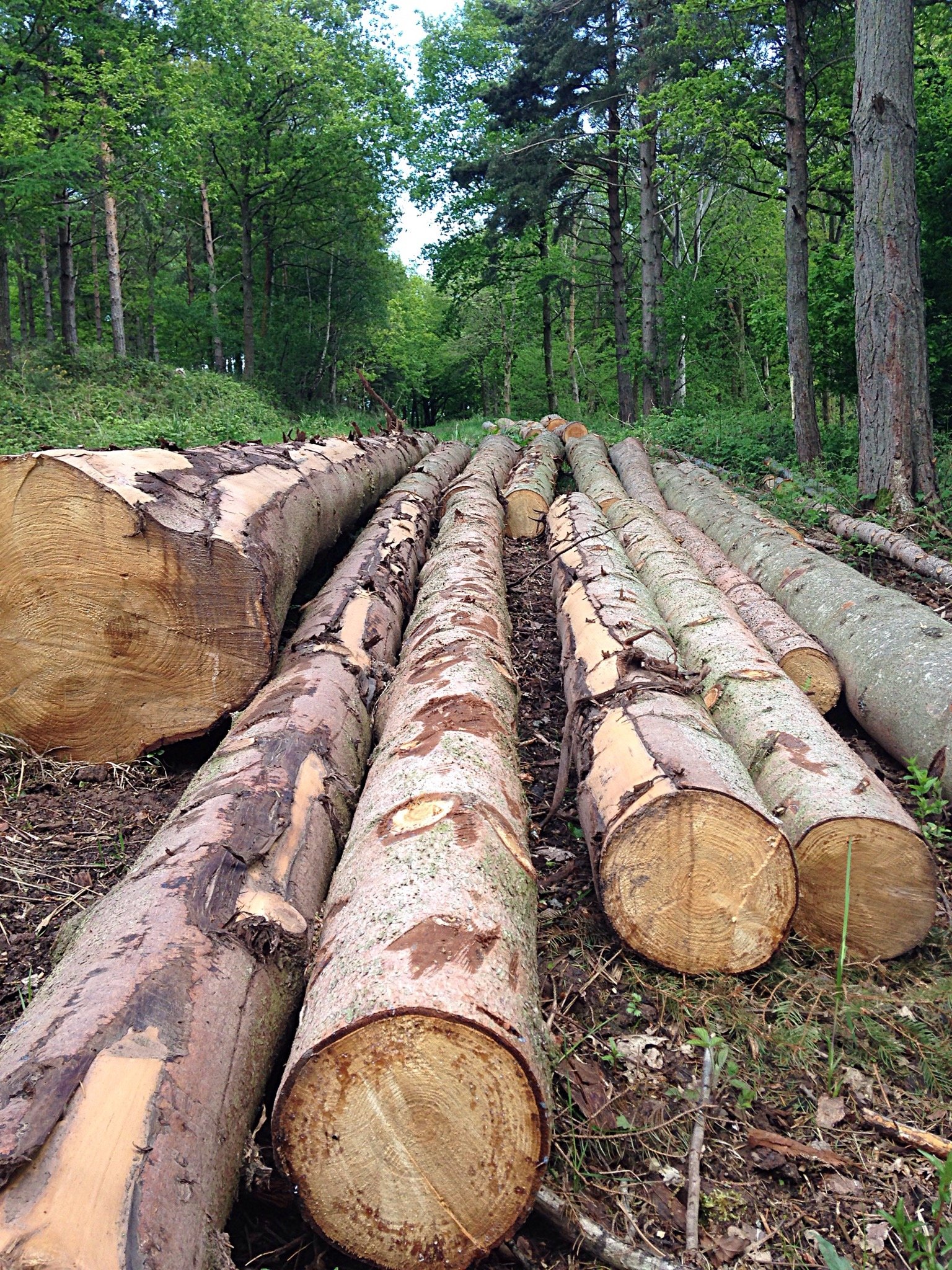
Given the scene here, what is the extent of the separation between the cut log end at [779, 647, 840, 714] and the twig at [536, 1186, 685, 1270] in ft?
9.93

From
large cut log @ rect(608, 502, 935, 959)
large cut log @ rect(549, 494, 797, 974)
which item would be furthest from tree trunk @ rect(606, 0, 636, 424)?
large cut log @ rect(549, 494, 797, 974)

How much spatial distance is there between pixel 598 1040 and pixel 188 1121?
125cm

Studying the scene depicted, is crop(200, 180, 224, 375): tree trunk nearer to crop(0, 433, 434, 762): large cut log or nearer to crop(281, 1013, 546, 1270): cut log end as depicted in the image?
crop(0, 433, 434, 762): large cut log

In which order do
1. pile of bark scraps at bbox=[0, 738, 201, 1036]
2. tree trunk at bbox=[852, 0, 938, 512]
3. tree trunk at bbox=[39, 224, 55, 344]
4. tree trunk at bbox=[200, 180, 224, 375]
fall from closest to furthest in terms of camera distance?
pile of bark scraps at bbox=[0, 738, 201, 1036] < tree trunk at bbox=[852, 0, 938, 512] < tree trunk at bbox=[39, 224, 55, 344] < tree trunk at bbox=[200, 180, 224, 375]

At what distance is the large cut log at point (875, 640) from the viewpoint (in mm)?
3541

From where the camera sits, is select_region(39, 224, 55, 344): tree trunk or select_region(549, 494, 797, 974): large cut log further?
select_region(39, 224, 55, 344): tree trunk


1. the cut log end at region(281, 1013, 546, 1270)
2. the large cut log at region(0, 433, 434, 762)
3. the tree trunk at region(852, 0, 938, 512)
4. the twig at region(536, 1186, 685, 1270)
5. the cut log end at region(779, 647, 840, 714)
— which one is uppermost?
the tree trunk at region(852, 0, 938, 512)

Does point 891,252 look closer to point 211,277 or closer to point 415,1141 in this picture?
point 415,1141

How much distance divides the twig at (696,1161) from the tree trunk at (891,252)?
6500mm

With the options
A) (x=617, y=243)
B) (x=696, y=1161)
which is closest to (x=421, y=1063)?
(x=696, y=1161)

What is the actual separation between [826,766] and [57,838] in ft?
10.3

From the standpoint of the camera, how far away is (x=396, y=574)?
523 cm

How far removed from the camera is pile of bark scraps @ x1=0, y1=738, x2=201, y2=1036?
2631 mm

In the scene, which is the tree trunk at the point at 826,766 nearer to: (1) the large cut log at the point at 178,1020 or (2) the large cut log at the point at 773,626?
(2) the large cut log at the point at 773,626
